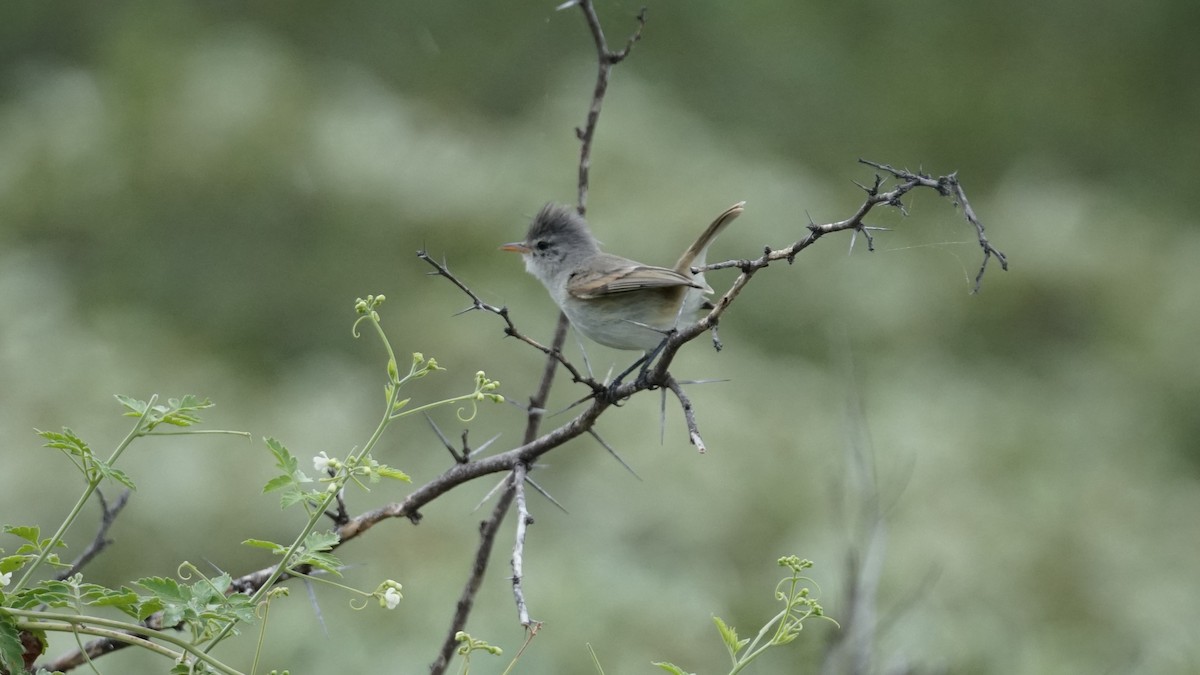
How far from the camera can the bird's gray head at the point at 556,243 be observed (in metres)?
2.97

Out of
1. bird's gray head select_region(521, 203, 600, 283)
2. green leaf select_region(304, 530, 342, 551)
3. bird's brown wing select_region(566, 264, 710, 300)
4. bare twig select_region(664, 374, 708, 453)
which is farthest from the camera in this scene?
bird's gray head select_region(521, 203, 600, 283)

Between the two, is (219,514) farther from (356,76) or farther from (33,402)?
(356,76)

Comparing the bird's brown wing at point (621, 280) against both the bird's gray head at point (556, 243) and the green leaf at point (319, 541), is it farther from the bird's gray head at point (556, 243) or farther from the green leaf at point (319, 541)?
the green leaf at point (319, 541)

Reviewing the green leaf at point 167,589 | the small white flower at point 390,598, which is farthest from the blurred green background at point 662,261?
the green leaf at point 167,589

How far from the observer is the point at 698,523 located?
4.86 meters

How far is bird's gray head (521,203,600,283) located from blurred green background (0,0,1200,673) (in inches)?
33.1

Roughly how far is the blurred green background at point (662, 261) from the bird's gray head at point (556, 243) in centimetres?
84

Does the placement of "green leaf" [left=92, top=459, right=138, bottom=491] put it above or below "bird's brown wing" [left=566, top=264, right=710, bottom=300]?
below

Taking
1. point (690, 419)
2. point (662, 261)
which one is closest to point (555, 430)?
point (690, 419)

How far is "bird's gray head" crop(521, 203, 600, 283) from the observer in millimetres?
2971

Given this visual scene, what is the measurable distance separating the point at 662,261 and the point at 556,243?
283cm

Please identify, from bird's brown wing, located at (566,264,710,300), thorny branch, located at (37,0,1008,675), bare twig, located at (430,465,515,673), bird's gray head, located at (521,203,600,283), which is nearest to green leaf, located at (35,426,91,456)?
thorny branch, located at (37,0,1008,675)

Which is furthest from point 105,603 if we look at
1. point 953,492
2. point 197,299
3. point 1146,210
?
point 1146,210

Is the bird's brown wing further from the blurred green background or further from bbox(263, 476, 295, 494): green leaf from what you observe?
bbox(263, 476, 295, 494): green leaf
